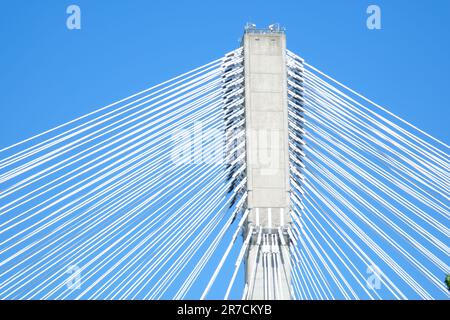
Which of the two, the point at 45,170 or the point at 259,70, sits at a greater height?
the point at 259,70

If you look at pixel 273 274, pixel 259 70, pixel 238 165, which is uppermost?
pixel 259 70
